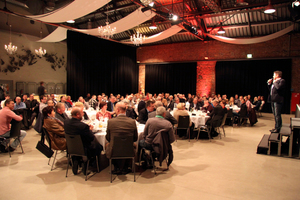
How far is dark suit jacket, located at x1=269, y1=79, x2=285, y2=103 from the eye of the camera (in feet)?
16.3

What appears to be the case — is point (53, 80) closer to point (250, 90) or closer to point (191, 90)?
point (191, 90)

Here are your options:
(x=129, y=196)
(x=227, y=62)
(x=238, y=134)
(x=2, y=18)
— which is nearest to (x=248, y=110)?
(x=238, y=134)

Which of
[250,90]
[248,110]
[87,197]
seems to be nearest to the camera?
[87,197]

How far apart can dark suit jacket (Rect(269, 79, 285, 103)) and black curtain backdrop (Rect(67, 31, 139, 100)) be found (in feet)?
35.4

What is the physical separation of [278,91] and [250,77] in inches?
406

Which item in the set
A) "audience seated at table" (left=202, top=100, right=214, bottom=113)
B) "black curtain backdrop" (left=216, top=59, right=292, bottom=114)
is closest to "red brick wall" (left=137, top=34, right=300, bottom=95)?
"black curtain backdrop" (left=216, top=59, right=292, bottom=114)

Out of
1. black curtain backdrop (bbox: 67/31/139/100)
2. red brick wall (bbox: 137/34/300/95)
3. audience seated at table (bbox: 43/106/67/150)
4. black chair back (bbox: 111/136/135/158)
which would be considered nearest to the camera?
black chair back (bbox: 111/136/135/158)

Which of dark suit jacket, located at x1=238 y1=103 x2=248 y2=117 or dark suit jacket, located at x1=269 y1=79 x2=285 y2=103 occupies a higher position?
dark suit jacket, located at x1=269 y1=79 x2=285 y2=103

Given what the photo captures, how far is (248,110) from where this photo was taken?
30.3ft

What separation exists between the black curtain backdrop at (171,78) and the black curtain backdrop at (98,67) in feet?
4.63

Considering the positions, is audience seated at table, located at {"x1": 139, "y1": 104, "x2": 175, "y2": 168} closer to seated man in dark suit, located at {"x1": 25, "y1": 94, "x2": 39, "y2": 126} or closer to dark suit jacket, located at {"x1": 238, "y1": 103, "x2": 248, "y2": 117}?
seated man in dark suit, located at {"x1": 25, "y1": 94, "x2": 39, "y2": 126}

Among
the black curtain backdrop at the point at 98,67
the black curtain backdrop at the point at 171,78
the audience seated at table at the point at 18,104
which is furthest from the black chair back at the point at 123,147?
the black curtain backdrop at the point at 171,78

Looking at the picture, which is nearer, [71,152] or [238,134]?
[71,152]

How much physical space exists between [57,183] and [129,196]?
1.29m
